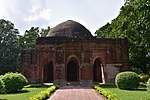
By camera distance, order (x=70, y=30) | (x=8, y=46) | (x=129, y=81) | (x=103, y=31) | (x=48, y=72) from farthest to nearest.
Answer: (x=8, y=46) < (x=103, y=31) < (x=70, y=30) < (x=48, y=72) < (x=129, y=81)

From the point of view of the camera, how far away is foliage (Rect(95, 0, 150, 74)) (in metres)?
18.9

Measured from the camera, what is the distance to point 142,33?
23984mm

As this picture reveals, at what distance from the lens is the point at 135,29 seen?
24109 mm

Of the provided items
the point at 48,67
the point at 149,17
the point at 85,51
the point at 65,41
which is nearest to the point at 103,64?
the point at 85,51

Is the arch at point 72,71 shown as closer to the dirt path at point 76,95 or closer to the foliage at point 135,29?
the foliage at point 135,29

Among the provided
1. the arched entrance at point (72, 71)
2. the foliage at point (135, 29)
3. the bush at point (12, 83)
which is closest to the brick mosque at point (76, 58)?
the arched entrance at point (72, 71)

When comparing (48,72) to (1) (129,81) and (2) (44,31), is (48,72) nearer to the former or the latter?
(1) (129,81)

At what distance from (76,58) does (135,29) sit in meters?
7.45

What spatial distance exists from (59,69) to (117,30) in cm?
793

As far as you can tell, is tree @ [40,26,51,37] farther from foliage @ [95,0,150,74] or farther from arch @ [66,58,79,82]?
arch @ [66,58,79,82]

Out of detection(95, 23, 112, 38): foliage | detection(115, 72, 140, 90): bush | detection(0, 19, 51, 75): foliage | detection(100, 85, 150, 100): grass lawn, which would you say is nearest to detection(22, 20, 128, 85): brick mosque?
detection(115, 72, 140, 90): bush

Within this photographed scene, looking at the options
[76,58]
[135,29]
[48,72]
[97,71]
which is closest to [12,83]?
[76,58]

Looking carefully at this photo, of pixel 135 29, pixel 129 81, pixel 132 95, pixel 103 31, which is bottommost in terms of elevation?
pixel 132 95

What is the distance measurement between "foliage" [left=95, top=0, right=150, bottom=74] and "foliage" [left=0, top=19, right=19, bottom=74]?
1674cm
